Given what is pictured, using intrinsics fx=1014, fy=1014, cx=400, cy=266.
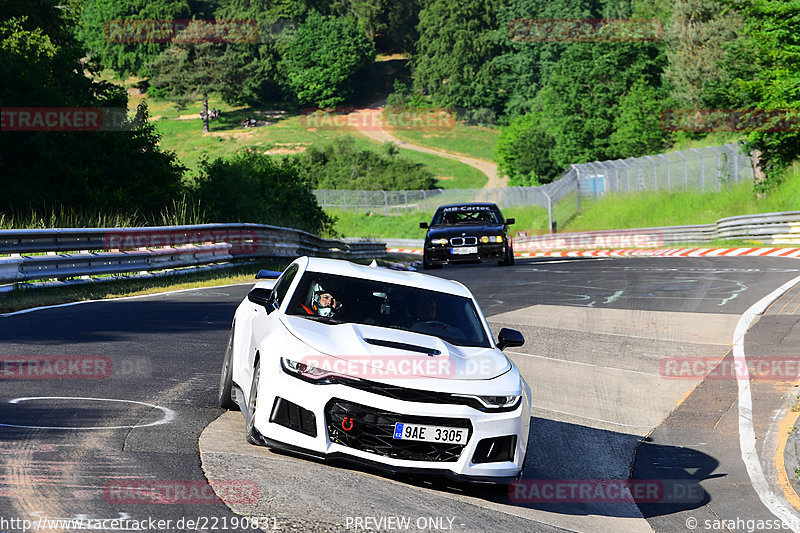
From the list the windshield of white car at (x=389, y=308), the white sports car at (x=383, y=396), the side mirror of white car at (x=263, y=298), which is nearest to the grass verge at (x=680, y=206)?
the windshield of white car at (x=389, y=308)

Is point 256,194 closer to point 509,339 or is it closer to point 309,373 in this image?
point 509,339

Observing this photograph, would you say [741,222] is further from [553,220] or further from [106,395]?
[106,395]

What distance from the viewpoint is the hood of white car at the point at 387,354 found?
6.55m

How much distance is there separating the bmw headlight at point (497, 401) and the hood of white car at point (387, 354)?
17cm

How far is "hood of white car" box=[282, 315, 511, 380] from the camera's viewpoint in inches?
258

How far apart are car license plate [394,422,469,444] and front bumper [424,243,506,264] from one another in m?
18.7

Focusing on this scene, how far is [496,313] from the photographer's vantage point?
16125mm

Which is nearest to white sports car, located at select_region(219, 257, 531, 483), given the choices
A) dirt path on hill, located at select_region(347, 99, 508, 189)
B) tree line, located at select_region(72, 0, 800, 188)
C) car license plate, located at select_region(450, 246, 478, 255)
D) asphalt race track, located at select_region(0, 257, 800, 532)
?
asphalt race track, located at select_region(0, 257, 800, 532)

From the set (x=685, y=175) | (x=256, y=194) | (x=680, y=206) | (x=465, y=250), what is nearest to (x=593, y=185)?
(x=685, y=175)

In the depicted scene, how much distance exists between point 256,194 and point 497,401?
2961cm

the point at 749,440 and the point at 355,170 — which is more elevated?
the point at 749,440

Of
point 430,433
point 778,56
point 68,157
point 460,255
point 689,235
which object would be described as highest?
point 778,56

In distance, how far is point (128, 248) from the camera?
19.8 metres

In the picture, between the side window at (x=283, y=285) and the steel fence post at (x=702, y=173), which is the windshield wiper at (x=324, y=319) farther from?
the steel fence post at (x=702, y=173)
